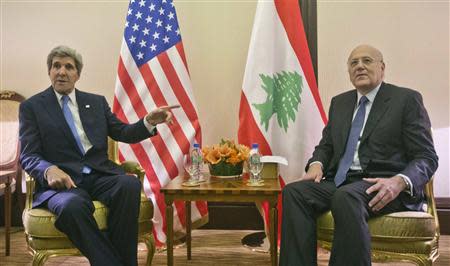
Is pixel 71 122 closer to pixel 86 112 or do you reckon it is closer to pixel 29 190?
pixel 86 112

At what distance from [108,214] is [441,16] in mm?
2899

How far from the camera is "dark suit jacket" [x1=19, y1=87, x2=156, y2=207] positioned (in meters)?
2.23

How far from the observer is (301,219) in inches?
79.8

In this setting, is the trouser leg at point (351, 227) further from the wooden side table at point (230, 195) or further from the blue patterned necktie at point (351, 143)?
the wooden side table at point (230, 195)

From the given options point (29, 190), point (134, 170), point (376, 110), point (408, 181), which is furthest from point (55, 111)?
point (408, 181)

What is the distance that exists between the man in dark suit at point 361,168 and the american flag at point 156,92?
1.06 m

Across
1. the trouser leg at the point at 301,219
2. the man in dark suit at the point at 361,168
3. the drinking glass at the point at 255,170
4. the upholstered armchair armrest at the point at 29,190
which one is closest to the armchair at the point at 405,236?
the man in dark suit at the point at 361,168

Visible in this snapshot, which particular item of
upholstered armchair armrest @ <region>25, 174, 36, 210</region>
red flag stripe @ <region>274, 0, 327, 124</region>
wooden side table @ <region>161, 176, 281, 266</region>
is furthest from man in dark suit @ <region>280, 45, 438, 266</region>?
upholstered armchair armrest @ <region>25, 174, 36, 210</region>

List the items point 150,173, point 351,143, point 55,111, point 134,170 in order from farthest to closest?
point 150,173, point 134,170, point 55,111, point 351,143

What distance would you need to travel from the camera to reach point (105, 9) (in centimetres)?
369

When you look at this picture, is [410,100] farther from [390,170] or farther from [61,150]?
[61,150]

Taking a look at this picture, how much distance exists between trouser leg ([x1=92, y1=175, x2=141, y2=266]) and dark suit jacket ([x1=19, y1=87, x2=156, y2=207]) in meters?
0.22

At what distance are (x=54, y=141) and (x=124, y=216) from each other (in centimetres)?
58

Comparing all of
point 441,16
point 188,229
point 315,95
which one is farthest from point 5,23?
point 441,16
